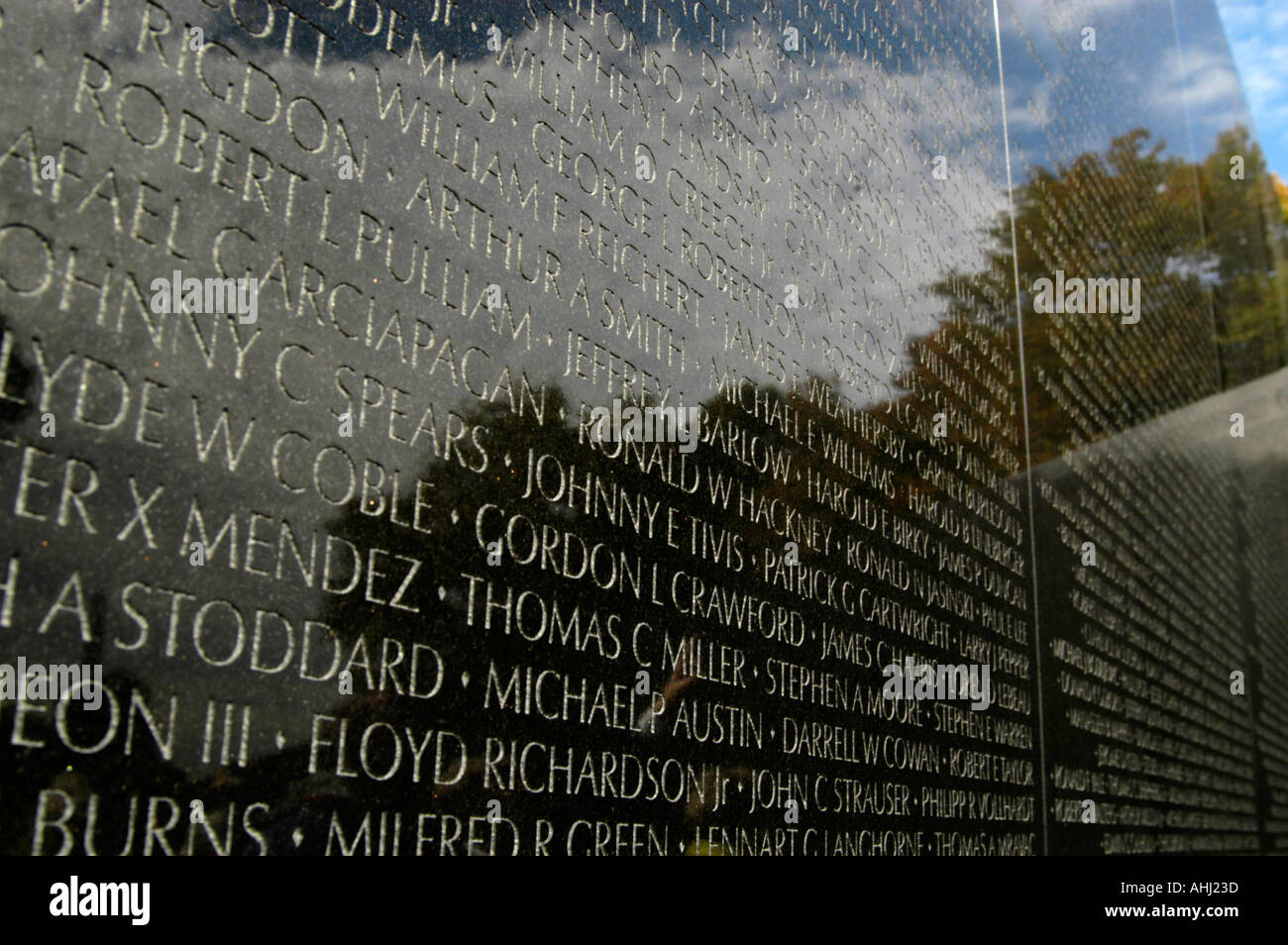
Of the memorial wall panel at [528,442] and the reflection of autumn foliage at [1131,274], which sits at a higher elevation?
the reflection of autumn foliage at [1131,274]

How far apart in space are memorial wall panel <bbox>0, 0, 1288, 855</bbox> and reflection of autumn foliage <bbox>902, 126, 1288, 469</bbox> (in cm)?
9

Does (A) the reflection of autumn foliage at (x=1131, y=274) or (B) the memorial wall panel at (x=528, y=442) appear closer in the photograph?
(B) the memorial wall panel at (x=528, y=442)

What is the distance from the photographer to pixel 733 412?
4266 mm

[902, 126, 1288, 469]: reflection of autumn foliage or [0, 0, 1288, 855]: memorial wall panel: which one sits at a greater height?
[902, 126, 1288, 469]: reflection of autumn foliage

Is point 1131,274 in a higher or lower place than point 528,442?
higher

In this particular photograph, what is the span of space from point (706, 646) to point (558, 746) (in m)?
0.82

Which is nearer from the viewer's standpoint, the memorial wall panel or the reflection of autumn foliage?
the memorial wall panel

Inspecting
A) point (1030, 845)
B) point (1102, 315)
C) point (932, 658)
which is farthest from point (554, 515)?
point (1102, 315)

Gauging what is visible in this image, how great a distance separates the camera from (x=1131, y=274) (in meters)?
9.90

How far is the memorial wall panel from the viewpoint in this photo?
2322mm

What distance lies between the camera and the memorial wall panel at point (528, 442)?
2322mm

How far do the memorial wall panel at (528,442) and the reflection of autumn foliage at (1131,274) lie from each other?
9cm

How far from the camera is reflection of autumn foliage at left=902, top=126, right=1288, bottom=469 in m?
6.64

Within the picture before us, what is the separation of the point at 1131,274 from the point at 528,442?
8.19m
